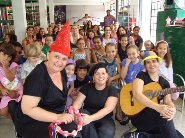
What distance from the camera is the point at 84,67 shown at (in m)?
2.84

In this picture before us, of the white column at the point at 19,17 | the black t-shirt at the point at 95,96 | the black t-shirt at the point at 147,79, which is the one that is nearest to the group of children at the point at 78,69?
the black t-shirt at the point at 95,96

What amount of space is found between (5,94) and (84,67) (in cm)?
107

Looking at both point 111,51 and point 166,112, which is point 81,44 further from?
point 166,112

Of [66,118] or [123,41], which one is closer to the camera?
[66,118]

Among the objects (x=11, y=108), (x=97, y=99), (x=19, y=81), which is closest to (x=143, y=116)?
(x=97, y=99)

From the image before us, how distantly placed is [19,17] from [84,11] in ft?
50.2

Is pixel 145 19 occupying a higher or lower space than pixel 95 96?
higher

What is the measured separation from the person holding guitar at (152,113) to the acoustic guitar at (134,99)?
0.03 meters

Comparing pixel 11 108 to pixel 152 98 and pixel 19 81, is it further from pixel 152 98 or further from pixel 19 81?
pixel 152 98

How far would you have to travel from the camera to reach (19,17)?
4.68 meters

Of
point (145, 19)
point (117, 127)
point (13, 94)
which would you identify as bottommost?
point (117, 127)

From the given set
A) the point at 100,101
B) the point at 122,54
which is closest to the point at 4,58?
the point at 100,101

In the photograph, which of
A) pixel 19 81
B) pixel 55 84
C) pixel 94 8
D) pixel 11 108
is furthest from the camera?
pixel 94 8

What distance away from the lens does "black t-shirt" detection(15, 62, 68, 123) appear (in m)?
1.50
